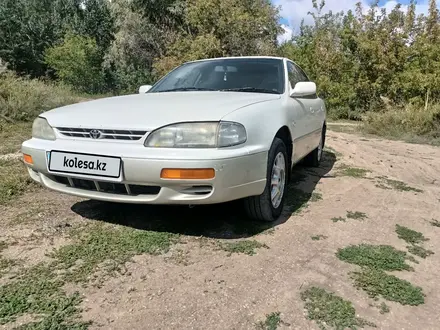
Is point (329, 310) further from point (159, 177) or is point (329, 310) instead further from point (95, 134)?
point (95, 134)

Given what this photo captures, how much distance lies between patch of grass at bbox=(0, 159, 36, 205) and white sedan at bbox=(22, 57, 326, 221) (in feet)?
2.23

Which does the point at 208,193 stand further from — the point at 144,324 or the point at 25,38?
the point at 25,38

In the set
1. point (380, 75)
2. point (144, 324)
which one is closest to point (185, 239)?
point (144, 324)

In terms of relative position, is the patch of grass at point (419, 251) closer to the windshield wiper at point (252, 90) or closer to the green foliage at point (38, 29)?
the windshield wiper at point (252, 90)

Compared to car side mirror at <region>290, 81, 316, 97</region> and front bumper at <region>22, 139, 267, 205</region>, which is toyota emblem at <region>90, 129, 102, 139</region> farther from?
car side mirror at <region>290, 81, 316, 97</region>

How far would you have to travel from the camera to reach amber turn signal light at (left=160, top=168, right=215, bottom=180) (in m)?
2.40

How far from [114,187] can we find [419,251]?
2.13 meters

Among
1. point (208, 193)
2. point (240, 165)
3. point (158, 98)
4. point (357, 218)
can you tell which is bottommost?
point (357, 218)

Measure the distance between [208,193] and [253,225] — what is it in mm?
669

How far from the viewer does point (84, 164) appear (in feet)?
8.35

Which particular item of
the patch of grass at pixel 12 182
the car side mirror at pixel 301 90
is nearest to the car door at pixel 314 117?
the car side mirror at pixel 301 90

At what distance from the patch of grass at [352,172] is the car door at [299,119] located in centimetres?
91

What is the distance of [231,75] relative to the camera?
12.3 feet

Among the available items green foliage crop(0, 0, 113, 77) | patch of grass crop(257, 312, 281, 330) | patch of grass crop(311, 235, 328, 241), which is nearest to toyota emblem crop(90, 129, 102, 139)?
patch of grass crop(257, 312, 281, 330)
